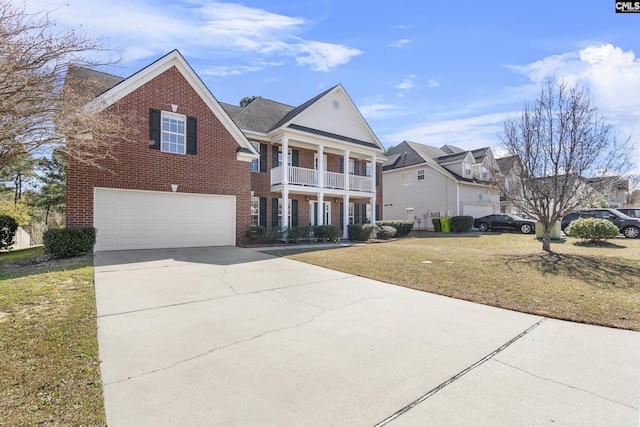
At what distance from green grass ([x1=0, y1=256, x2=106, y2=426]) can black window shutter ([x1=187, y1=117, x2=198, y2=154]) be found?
789 cm

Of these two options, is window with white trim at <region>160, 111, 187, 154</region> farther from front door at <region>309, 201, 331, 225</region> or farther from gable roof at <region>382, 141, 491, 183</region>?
gable roof at <region>382, 141, 491, 183</region>

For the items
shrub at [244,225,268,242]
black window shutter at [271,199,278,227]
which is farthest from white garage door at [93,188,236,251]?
black window shutter at [271,199,278,227]

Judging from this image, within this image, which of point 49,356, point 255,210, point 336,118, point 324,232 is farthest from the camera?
point 336,118

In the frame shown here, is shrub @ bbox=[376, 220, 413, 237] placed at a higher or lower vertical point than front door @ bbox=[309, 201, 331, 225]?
lower

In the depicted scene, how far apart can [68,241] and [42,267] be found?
177 centimetres

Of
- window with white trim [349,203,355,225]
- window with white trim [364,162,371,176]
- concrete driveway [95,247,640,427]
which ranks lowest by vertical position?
concrete driveway [95,247,640,427]

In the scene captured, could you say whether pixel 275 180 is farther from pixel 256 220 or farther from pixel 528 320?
pixel 528 320

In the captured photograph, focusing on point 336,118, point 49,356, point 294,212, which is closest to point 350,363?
point 49,356

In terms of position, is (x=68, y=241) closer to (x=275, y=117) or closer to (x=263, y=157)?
(x=263, y=157)

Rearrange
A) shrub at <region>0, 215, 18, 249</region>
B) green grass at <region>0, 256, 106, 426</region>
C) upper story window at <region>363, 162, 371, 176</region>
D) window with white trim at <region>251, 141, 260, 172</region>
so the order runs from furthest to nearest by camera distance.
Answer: upper story window at <region>363, 162, 371, 176</region>
window with white trim at <region>251, 141, 260, 172</region>
shrub at <region>0, 215, 18, 249</region>
green grass at <region>0, 256, 106, 426</region>

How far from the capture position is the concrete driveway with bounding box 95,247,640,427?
248cm

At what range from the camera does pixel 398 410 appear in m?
2.51

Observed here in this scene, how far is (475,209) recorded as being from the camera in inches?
1097

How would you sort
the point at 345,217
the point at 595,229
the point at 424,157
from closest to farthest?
the point at 595,229 → the point at 345,217 → the point at 424,157
